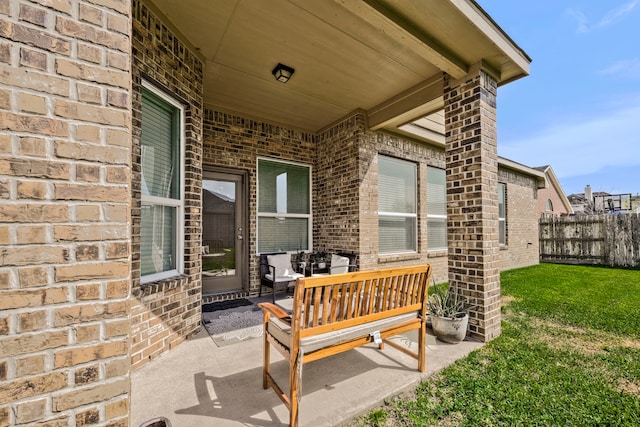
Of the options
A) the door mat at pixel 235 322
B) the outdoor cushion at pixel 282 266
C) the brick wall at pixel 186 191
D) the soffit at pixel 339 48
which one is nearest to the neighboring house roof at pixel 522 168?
the soffit at pixel 339 48

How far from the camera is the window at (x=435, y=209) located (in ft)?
20.6

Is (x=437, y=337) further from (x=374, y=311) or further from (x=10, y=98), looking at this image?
(x=10, y=98)

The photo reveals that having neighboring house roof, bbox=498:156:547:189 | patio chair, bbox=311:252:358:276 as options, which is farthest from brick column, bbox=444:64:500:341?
neighboring house roof, bbox=498:156:547:189

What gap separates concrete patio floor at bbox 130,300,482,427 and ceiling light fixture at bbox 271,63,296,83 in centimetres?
325

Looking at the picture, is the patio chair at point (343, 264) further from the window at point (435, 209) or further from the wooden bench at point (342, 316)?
the window at point (435, 209)

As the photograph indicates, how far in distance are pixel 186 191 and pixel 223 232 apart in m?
1.74

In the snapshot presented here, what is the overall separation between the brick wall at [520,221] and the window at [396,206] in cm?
380

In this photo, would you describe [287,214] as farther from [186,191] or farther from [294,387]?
[294,387]

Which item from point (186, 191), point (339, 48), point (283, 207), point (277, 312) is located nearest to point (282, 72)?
point (339, 48)

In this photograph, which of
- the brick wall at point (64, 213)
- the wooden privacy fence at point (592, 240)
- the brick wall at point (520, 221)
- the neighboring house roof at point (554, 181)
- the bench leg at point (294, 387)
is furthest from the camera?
the neighboring house roof at point (554, 181)

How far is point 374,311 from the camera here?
2.18 metres

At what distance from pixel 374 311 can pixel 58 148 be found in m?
2.08

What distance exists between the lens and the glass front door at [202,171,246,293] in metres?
4.58

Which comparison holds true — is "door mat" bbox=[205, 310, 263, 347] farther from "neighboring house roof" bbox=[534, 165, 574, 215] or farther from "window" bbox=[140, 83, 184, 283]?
"neighboring house roof" bbox=[534, 165, 574, 215]
